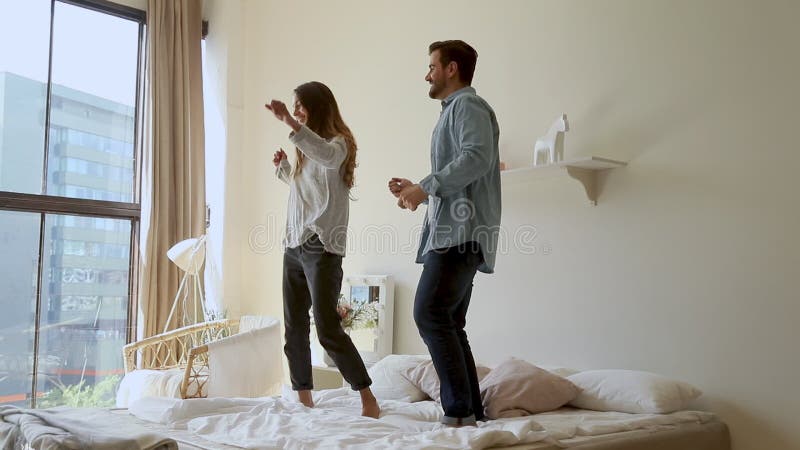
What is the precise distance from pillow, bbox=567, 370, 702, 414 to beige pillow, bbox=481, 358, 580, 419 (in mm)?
60

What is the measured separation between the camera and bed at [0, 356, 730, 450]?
181cm

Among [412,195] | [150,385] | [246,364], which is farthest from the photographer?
[150,385]

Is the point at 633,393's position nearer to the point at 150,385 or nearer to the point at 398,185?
the point at 398,185

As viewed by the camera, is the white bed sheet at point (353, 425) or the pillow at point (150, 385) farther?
the pillow at point (150, 385)

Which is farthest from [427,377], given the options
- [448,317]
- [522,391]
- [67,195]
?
[67,195]

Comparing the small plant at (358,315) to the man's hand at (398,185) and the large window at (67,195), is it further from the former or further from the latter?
the large window at (67,195)

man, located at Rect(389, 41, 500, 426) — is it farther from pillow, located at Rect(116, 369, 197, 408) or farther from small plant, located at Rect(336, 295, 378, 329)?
pillow, located at Rect(116, 369, 197, 408)

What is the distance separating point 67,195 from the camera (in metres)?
4.84

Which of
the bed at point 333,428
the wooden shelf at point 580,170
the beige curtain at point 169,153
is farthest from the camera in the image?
the beige curtain at point 169,153

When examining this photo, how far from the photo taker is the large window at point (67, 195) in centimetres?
462

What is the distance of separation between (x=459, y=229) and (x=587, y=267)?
3.68ft

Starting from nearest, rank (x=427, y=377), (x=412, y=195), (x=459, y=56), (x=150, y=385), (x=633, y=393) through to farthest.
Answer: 1. (x=412, y=195)
2. (x=459, y=56)
3. (x=633, y=393)
4. (x=427, y=377)
5. (x=150, y=385)

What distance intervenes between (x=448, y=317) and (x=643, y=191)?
117 centimetres

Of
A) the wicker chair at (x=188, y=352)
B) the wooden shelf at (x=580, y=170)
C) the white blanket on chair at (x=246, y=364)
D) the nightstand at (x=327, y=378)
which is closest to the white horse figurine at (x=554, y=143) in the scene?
the wooden shelf at (x=580, y=170)
